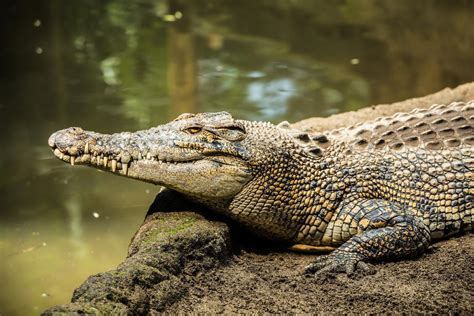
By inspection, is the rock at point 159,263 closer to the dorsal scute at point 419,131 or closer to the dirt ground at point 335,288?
the dirt ground at point 335,288

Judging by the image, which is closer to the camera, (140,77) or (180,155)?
(180,155)

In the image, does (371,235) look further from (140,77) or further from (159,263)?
(140,77)

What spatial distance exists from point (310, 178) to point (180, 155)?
0.87 meters

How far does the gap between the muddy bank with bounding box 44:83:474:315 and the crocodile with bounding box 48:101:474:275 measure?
0.14 meters

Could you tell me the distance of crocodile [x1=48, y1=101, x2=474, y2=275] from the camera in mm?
4508

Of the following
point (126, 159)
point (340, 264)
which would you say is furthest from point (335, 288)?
point (126, 159)

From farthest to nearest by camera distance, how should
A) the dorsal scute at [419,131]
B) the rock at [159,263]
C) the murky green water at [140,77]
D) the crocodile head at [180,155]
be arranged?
1. the murky green water at [140,77]
2. the dorsal scute at [419,131]
3. the crocodile head at [180,155]
4. the rock at [159,263]

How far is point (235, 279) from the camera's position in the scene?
13.7 ft

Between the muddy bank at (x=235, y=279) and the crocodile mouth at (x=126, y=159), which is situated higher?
the crocodile mouth at (x=126, y=159)

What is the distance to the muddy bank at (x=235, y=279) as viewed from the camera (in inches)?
143

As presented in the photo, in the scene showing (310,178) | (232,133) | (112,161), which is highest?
(232,133)

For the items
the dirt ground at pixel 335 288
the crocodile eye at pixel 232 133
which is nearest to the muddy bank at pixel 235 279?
the dirt ground at pixel 335 288

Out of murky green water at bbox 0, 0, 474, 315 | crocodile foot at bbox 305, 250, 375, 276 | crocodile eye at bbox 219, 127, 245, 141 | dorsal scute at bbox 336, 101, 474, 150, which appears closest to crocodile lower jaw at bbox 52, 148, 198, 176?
crocodile eye at bbox 219, 127, 245, 141

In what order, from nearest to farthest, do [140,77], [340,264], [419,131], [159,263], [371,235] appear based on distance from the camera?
[159,263]
[340,264]
[371,235]
[419,131]
[140,77]
